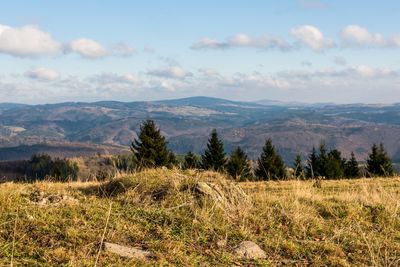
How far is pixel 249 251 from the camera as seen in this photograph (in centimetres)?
693

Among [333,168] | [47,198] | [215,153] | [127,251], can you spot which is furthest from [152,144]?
[127,251]

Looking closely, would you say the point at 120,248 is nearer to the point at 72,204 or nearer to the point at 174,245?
the point at 174,245

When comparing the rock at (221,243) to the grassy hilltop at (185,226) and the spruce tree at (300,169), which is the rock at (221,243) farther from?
the spruce tree at (300,169)

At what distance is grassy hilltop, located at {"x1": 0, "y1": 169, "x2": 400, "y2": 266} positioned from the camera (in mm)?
6348

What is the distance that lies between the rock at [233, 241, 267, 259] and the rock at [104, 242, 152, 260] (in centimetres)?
146

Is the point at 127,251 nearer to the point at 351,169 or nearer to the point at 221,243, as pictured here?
the point at 221,243

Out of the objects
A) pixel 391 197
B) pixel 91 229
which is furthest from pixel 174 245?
pixel 391 197

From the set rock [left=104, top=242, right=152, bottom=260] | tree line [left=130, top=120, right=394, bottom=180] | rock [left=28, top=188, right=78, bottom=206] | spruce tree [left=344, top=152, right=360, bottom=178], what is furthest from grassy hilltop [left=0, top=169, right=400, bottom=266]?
spruce tree [left=344, top=152, right=360, bottom=178]

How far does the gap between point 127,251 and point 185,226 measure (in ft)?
4.82

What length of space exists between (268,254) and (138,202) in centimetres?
310

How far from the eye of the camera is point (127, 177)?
10562 millimetres

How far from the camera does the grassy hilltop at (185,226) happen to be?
635cm

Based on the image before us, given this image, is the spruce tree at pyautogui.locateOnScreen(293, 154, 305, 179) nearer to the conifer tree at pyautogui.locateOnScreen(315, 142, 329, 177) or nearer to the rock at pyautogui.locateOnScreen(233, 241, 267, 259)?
the rock at pyautogui.locateOnScreen(233, 241, 267, 259)

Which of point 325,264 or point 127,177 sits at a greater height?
point 127,177
